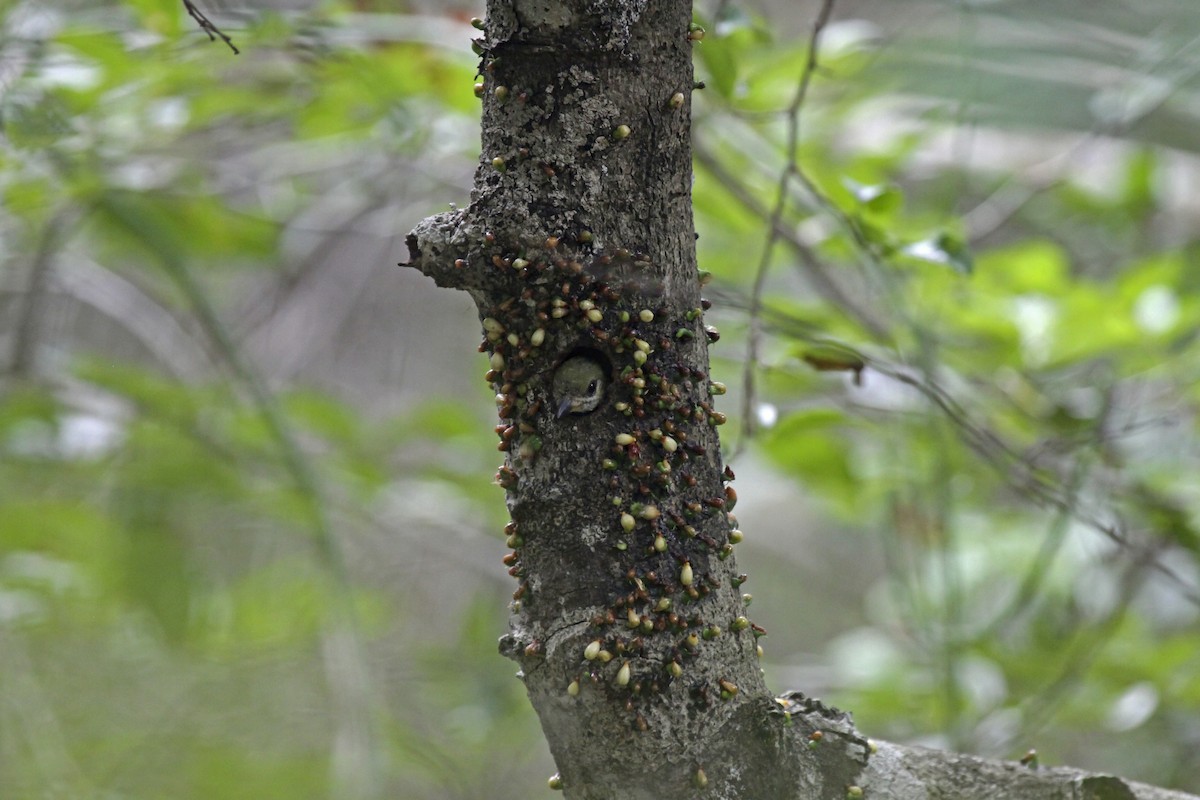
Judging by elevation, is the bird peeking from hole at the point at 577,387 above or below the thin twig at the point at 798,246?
below

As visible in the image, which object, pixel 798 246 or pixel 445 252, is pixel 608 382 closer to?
pixel 445 252

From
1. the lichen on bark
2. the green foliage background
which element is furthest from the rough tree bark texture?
the green foliage background

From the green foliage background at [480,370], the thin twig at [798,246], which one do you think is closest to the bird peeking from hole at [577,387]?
the green foliage background at [480,370]

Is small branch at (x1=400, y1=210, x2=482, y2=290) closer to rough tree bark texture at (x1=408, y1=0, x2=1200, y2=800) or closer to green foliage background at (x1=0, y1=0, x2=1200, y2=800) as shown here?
rough tree bark texture at (x1=408, y1=0, x2=1200, y2=800)

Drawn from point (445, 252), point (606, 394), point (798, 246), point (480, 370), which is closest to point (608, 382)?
point (606, 394)

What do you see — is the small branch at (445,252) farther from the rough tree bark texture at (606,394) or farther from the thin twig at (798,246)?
the thin twig at (798,246)

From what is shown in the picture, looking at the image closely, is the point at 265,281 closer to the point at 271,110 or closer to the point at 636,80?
the point at 271,110
